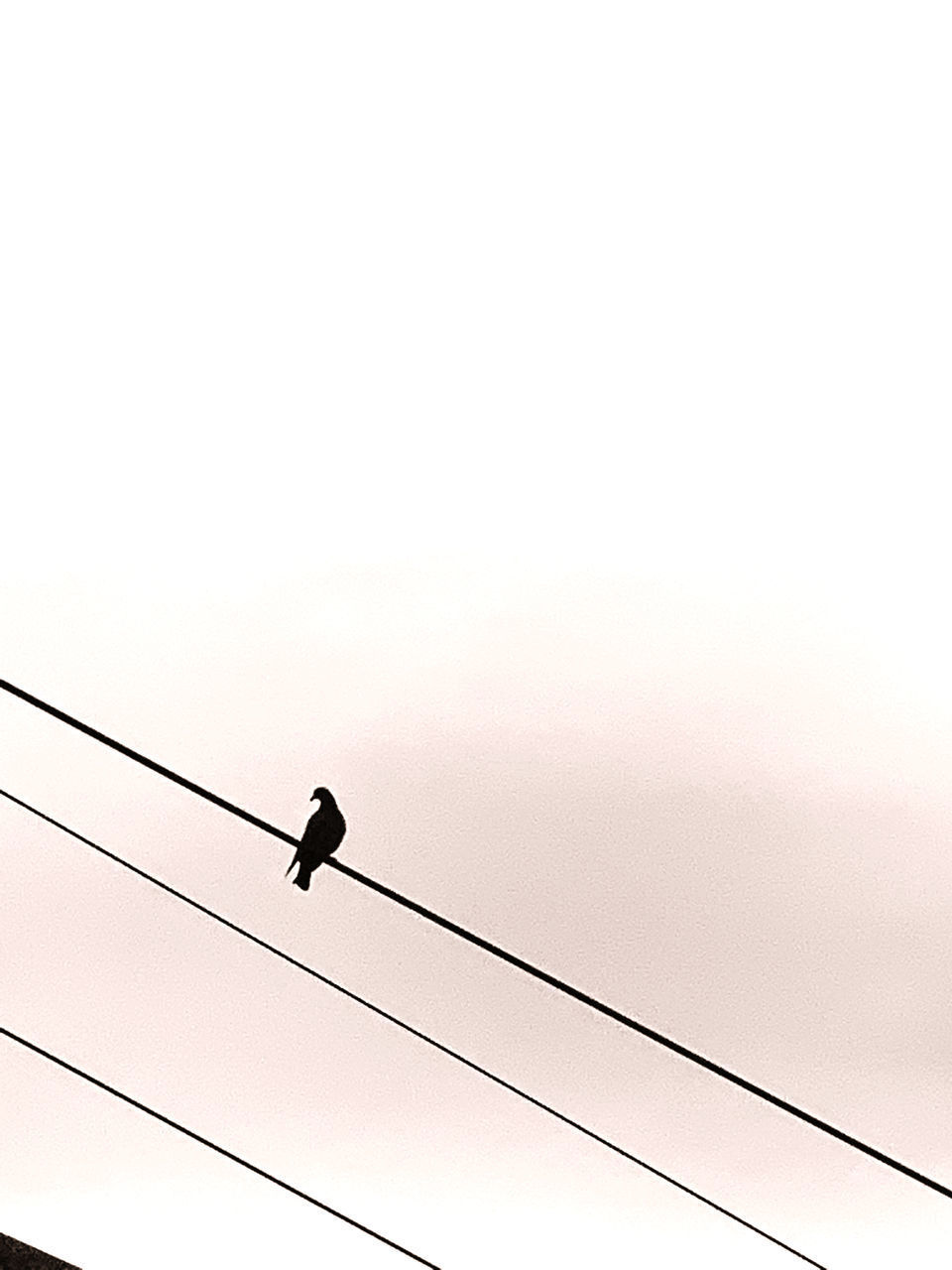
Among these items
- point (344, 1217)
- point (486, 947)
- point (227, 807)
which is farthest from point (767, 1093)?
point (227, 807)

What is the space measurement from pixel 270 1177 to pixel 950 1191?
234 cm

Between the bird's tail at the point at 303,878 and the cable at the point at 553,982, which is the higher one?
the bird's tail at the point at 303,878

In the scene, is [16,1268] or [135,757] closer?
[16,1268]

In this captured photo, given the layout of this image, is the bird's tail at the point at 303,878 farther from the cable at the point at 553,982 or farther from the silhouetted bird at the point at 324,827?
the cable at the point at 553,982

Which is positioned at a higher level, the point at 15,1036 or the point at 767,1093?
the point at 767,1093

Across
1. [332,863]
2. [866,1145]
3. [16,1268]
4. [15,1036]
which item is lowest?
[16,1268]

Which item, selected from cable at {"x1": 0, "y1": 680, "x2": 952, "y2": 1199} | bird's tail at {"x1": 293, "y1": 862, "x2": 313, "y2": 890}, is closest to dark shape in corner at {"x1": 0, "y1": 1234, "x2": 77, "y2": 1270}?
cable at {"x1": 0, "y1": 680, "x2": 952, "y2": 1199}

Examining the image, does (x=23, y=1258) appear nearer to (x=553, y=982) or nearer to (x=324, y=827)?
(x=553, y=982)

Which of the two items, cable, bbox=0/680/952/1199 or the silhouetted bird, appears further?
the silhouetted bird

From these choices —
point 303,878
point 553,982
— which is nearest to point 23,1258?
point 553,982

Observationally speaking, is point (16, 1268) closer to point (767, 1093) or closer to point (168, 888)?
point (168, 888)

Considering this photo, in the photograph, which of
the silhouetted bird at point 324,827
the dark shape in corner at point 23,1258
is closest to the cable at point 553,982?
the dark shape in corner at point 23,1258

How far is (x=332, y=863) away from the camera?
7613 mm

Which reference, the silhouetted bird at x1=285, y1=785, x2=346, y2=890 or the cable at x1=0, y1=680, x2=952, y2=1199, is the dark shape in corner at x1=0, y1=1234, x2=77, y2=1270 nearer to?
the cable at x1=0, y1=680, x2=952, y2=1199
